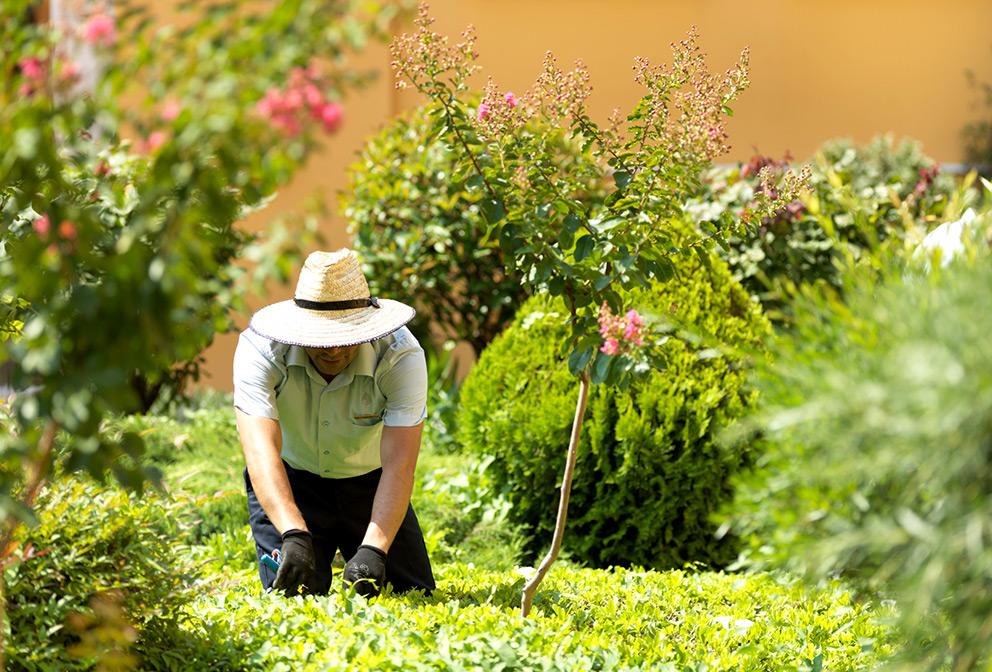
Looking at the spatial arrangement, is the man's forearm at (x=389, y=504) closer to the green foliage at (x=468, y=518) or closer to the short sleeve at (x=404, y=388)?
the short sleeve at (x=404, y=388)

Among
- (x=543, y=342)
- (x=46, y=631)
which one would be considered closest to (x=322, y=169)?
(x=543, y=342)

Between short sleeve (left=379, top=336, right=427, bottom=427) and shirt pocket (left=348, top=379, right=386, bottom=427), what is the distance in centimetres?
4

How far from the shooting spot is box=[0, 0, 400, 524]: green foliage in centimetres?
177

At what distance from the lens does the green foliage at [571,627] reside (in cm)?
284

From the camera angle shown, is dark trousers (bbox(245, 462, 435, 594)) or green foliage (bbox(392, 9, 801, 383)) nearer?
green foliage (bbox(392, 9, 801, 383))

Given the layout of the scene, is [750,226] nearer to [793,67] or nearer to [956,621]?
[956,621]

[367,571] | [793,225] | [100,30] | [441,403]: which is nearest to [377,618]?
[367,571]

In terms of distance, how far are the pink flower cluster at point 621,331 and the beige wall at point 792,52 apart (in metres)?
5.89

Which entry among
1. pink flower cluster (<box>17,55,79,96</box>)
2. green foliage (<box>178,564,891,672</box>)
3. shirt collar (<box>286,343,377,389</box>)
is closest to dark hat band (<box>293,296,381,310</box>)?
shirt collar (<box>286,343,377,389</box>)

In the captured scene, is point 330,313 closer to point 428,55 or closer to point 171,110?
point 428,55

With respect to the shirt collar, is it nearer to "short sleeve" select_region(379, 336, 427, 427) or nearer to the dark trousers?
"short sleeve" select_region(379, 336, 427, 427)

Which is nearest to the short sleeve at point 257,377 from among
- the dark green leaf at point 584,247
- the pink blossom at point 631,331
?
the dark green leaf at point 584,247

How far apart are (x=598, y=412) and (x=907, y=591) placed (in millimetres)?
2911

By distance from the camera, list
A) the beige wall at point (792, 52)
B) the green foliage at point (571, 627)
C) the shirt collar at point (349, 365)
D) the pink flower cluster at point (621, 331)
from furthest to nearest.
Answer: the beige wall at point (792, 52) → the shirt collar at point (349, 365) → the pink flower cluster at point (621, 331) → the green foliage at point (571, 627)
